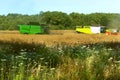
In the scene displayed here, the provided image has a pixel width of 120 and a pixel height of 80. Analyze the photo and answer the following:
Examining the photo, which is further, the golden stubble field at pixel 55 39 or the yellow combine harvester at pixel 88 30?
the yellow combine harvester at pixel 88 30

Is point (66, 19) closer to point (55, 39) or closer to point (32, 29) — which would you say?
point (32, 29)

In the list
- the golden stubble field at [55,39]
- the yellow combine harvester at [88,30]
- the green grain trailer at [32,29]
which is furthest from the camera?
the yellow combine harvester at [88,30]

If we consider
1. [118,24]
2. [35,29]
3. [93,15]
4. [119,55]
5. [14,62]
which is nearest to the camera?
[14,62]

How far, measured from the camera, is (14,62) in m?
7.69

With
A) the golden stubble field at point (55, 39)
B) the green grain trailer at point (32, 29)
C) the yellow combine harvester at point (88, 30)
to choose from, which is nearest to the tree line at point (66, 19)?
the yellow combine harvester at point (88, 30)

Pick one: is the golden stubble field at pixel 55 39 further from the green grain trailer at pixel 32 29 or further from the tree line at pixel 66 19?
the tree line at pixel 66 19

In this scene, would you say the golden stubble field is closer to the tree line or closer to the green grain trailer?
the green grain trailer

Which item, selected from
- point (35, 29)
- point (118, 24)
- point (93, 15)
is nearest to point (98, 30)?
point (35, 29)

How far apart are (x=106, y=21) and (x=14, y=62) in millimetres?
109894

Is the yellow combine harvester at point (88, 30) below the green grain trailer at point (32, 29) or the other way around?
below

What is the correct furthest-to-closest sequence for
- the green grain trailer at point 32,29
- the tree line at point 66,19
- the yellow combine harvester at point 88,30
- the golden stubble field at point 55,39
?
1. the tree line at point 66,19
2. the yellow combine harvester at point 88,30
3. the green grain trailer at point 32,29
4. the golden stubble field at point 55,39

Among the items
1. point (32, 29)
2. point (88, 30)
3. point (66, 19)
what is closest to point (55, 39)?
point (32, 29)

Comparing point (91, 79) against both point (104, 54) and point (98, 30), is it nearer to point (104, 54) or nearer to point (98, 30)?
point (104, 54)

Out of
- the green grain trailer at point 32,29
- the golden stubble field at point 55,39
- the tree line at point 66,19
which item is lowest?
the tree line at point 66,19
